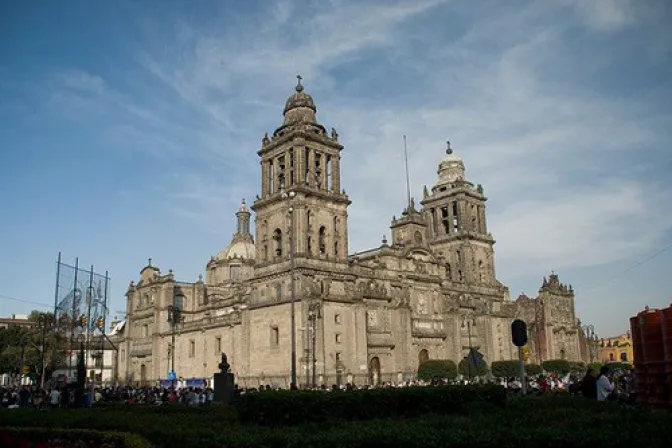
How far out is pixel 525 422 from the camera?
11.2 m

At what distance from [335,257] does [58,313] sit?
26.6 m

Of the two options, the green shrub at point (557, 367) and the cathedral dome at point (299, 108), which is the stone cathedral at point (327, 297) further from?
the green shrub at point (557, 367)

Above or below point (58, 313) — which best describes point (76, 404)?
below

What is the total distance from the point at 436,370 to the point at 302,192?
20.9 metres

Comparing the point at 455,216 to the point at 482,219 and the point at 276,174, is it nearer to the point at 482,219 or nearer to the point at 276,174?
the point at 482,219

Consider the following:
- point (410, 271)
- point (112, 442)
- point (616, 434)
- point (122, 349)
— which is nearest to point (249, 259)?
point (122, 349)

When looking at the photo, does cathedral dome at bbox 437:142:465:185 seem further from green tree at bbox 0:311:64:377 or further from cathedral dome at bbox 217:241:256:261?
green tree at bbox 0:311:64:377

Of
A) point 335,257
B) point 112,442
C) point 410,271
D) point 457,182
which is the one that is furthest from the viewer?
point 457,182

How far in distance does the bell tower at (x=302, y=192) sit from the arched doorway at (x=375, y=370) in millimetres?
9763

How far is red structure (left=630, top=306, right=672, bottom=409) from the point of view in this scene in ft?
46.6

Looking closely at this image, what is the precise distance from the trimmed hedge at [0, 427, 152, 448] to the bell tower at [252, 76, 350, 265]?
36.5m

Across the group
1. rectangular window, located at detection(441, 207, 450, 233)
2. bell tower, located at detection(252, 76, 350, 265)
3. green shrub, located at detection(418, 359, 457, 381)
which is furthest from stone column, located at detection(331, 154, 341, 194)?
rectangular window, located at detection(441, 207, 450, 233)

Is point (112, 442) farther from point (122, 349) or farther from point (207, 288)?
point (122, 349)

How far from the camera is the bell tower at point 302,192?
174 feet
